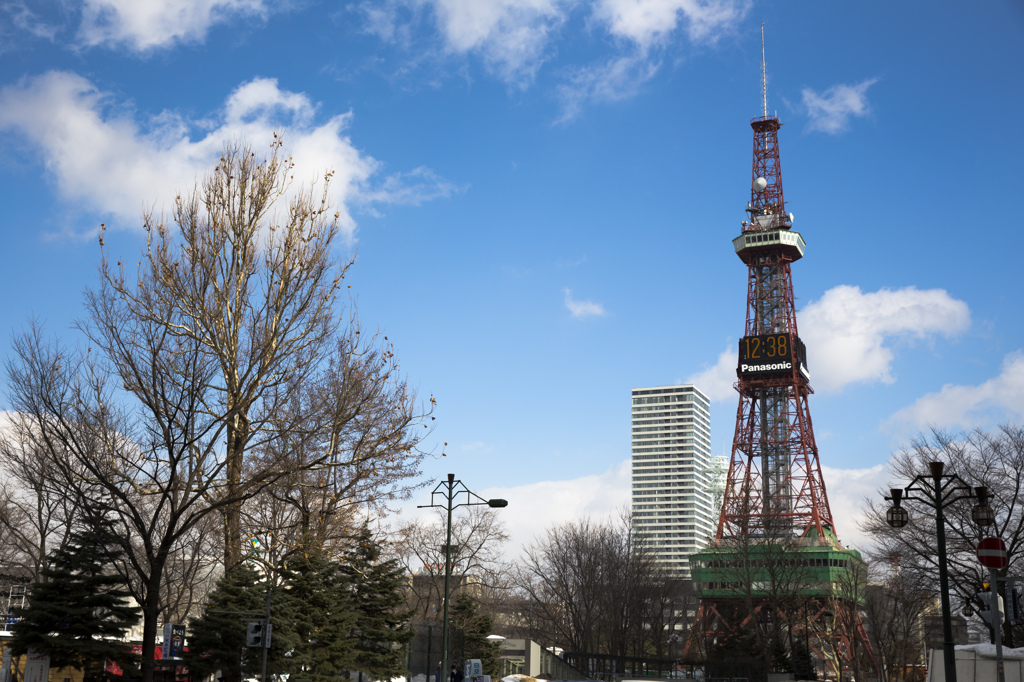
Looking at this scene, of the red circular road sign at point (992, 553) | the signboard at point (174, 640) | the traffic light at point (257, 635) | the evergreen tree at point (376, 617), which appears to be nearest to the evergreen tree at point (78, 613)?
the traffic light at point (257, 635)

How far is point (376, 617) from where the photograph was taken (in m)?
33.4

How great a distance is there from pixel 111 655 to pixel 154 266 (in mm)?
10162

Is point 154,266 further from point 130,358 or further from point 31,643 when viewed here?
point 31,643

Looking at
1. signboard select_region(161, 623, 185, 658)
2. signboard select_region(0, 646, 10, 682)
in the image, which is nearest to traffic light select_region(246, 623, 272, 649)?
signboard select_region(0, 646, 10, 682)

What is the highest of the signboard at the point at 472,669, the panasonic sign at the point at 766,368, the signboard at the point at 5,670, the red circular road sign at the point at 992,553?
the panasonic sign at the point at 766,368

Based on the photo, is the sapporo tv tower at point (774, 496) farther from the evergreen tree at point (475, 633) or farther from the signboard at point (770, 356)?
the evergreen tree at point (475, 633)

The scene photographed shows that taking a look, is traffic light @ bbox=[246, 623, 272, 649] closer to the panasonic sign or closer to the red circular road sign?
the red circular road sign

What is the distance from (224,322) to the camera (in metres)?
23.5

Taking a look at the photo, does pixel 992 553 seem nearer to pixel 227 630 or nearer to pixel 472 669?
pixel 227 630

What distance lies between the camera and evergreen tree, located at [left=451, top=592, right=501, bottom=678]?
45.6m

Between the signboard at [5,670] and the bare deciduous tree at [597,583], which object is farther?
the bare deciduous tree at [597,583]

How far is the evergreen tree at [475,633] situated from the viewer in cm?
4562

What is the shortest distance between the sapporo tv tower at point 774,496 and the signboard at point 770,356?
101mm

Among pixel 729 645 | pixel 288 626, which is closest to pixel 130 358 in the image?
pixel 288 626
